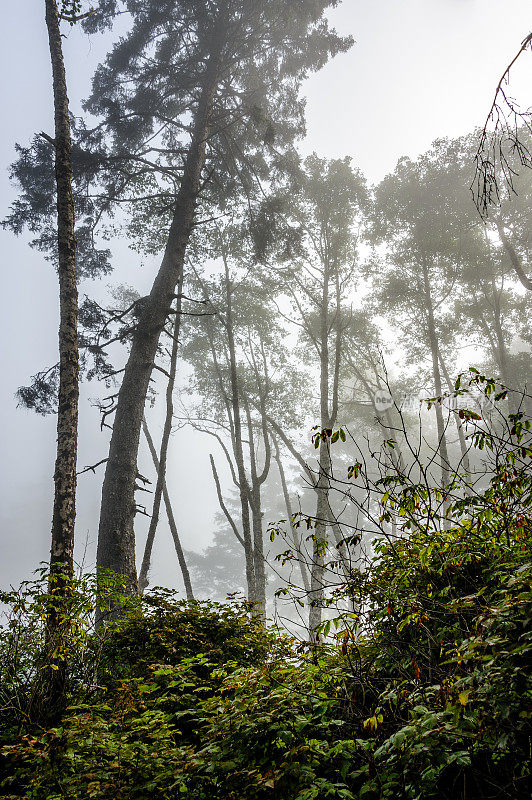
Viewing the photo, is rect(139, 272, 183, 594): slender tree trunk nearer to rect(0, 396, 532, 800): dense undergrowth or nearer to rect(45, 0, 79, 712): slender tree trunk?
rect(45, 0, 79, 712): slender tree trunk

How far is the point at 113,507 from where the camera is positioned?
730 centimetres

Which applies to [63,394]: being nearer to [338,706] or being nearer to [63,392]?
[63,392]

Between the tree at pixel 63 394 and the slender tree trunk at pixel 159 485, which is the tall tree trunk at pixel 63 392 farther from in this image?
the slender tree trunk at pixel 159 485

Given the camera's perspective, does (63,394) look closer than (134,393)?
Yes

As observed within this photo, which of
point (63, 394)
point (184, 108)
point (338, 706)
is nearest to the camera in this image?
point (338, 706)

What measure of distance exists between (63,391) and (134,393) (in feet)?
7.83

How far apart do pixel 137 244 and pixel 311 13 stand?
8.11m

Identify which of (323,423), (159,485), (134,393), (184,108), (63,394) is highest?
(184,108)

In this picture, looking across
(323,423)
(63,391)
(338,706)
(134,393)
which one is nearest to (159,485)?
(134,393)

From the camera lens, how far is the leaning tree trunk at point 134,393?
280 inches

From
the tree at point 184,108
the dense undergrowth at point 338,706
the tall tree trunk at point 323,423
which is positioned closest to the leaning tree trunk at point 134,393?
the tree at point 184,108

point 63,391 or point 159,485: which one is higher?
point 159,485

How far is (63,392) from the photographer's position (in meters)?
5.74

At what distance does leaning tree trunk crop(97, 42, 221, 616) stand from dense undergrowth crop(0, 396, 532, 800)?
93.3 inches
